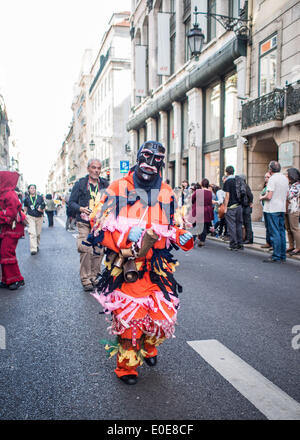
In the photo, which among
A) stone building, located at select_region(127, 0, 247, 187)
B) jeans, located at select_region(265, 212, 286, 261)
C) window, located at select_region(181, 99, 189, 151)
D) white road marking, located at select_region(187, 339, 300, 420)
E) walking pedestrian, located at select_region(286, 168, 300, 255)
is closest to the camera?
white road marking, located at select_region(187, 339, 300, 420)

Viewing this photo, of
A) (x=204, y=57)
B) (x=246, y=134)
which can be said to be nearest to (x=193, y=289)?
(x=246, y=134)

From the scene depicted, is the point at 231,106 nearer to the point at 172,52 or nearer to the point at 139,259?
the point at 172,52

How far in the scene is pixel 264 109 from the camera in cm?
1542

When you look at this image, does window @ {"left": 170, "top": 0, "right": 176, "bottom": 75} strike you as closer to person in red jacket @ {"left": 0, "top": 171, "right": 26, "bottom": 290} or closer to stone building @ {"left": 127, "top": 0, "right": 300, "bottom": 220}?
stone building @ {"left": 127, "top": 0, "right": 300, "bottom": 220}

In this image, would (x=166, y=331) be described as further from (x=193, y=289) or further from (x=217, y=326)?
(x=193, y=289)

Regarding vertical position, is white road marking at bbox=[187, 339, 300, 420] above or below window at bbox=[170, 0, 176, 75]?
below

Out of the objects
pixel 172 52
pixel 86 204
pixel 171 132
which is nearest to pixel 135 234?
pixel 86 204

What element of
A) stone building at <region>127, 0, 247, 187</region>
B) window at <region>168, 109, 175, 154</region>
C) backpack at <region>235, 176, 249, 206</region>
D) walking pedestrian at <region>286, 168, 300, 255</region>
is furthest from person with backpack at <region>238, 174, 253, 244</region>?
window at <region>168, 109, 175, 154</region>

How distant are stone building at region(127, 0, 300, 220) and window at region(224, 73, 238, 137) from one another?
4 cm

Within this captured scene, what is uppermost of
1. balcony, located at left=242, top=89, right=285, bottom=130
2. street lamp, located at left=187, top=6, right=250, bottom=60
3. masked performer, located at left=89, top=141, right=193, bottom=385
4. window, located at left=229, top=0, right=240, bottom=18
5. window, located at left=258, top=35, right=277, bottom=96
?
window, located at left=229, top=0, right=240, bottom=18

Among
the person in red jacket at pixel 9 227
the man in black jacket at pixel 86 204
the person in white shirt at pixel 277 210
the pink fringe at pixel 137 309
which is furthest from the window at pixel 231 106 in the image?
the pink fringe at pixel 137 309

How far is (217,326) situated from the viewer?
4445 mm

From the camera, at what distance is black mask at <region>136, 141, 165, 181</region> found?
315 centimetres

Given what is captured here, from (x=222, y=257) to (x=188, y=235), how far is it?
6.57 meters
